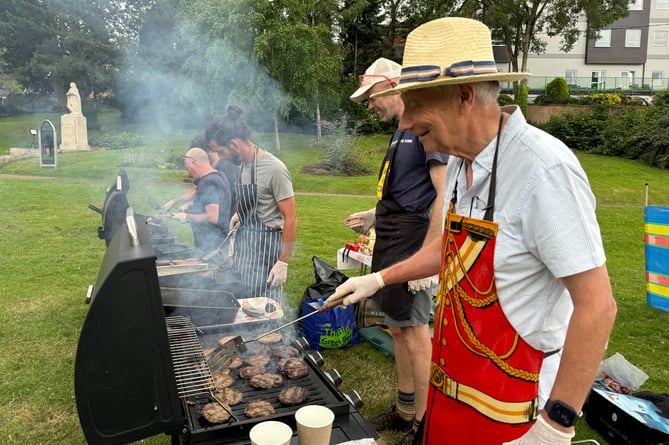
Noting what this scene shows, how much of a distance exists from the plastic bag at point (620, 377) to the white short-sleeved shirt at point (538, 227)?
7.96 ft

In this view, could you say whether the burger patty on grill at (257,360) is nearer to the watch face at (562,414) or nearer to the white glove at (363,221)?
the white glove at (363,221)

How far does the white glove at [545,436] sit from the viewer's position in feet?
→ 4.16

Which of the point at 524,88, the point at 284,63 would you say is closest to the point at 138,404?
the point at 284,63

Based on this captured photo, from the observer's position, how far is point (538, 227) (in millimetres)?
1282

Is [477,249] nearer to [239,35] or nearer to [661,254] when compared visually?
[661,254]

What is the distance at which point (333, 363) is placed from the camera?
4.27 meters

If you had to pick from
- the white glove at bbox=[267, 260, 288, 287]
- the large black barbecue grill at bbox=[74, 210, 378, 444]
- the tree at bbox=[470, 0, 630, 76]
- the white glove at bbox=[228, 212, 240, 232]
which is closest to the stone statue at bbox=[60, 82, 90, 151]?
→ the white glove at bbox=[228, 212, 240, 232]

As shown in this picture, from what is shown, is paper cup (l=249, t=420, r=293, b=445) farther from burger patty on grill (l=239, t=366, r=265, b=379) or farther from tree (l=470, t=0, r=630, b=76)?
tree (l=470, t=0, r=630, b=76)

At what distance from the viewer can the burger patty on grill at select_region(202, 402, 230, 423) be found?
81.4 inches

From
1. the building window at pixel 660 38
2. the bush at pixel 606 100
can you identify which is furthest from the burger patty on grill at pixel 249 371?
the building window at pixel 660 38

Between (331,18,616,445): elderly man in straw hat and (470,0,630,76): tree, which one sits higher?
(470,0,630,76): tree

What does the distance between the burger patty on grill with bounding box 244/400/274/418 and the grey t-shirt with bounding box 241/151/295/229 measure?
1864mm

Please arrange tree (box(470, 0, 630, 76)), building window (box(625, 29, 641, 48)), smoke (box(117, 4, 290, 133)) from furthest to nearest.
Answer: building window (box(625, 29, 641, 48)) → tree (box(470, 0, 630, 76)) → smoke (box(117, 4, 290, 133))

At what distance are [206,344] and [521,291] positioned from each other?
205 cm
